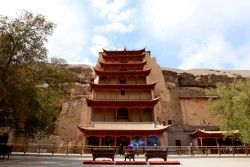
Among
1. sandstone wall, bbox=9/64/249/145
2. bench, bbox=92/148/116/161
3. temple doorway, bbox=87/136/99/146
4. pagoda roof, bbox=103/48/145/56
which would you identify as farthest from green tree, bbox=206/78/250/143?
pagoda roof, bbox=103/48/145/56

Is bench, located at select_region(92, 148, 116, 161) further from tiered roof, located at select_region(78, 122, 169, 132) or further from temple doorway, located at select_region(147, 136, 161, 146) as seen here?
temple doorway, located at select_region(147, 136, 161, 146)

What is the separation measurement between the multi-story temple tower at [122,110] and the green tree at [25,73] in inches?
337

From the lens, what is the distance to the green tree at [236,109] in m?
15.7

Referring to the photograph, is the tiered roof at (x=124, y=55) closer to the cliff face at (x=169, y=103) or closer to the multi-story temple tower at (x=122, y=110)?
the multi-story temple tower at (x=122, y=110)

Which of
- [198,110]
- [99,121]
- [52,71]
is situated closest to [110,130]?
[99,121]

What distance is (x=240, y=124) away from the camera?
647 inches

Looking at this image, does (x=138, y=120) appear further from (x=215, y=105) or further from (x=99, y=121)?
(x=215, y=105)

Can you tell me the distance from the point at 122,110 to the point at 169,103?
893 cm

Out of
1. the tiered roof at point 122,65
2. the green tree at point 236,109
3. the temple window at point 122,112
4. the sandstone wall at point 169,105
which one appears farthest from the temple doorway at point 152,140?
the tiered roof at point 122,65

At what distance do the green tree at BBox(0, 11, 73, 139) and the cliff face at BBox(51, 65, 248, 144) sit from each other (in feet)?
41.7

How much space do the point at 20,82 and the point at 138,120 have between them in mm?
18499

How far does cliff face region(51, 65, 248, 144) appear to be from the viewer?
28984 mm

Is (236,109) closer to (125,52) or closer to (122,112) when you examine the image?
(122,112)

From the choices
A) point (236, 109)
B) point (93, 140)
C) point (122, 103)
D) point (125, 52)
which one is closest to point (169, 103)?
point (122, 103)
